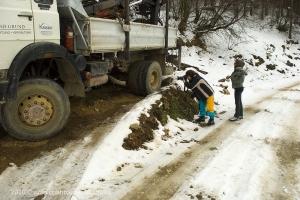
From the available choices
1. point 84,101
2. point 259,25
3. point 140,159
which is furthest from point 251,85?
point 259,25

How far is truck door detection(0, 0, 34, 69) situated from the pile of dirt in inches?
87.9

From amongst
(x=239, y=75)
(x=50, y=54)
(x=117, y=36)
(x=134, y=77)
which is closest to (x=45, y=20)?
(x=50, y=54)

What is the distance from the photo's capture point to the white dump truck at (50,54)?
393 cm

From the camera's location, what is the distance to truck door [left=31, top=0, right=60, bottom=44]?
419cm

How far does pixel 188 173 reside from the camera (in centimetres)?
404

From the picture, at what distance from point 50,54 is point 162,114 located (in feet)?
8.85

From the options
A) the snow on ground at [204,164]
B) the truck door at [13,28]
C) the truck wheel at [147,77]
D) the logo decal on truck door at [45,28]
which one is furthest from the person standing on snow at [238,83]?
the truck door at [13,28]

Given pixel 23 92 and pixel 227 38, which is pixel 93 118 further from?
pixel 227 38

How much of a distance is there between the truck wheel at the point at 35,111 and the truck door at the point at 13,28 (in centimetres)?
49

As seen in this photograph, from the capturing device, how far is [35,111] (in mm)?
4359

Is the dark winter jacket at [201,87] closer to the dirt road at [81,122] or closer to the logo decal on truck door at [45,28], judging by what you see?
the dirt road at [81,122]

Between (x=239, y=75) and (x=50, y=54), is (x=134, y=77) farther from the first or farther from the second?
(x=50, y=54)

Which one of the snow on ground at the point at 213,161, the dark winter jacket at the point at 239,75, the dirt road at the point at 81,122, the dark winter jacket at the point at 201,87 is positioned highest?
the dark winter jacket at the point at 239,75

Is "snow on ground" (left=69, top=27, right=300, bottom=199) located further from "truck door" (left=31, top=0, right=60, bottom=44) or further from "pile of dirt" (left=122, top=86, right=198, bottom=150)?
"truck door" (left=31, top=0, right=60, bottom=44)
